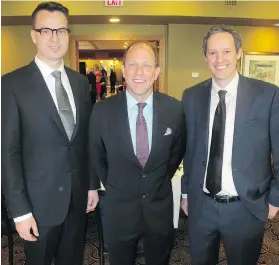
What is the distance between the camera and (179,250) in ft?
9.02

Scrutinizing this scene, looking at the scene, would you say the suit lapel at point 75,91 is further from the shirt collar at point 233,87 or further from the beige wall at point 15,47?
the beige wall at point 15,47

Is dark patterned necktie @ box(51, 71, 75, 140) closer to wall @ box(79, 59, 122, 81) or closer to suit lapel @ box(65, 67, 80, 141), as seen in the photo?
suit lapel @ box(65, 67, 80, 141)

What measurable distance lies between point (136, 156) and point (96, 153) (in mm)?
240

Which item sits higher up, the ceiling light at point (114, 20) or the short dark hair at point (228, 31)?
the ceiling light at point (114, 20)

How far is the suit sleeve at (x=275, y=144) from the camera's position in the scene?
1.59 meters

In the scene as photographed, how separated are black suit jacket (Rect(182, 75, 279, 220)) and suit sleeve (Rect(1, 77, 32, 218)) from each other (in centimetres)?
97

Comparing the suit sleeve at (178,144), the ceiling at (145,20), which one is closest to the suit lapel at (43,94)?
the suit sleeve at (178,144)

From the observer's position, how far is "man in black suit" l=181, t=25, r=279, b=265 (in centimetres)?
161

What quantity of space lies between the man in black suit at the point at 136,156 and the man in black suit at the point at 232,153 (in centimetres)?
19

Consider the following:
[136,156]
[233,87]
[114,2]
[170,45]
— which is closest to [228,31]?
[233,87]

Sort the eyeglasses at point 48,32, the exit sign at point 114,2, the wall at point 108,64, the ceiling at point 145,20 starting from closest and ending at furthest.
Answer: the eyeglasses at point 48,32, the exit sign at point 114,2, the ceiling at point 145,20, the wall at point 108,64

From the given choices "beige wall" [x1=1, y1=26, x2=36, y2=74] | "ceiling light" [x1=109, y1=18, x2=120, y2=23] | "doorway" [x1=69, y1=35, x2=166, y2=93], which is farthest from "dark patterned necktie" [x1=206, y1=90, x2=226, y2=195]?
"beige wall" [x1=1, y1=26, x2=36, y2=74]

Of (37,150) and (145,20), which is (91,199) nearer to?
(37,150)

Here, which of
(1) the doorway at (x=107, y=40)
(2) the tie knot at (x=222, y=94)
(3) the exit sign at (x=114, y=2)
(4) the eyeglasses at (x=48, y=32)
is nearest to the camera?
(4) the eyeglasses at (x=48, y=32)
